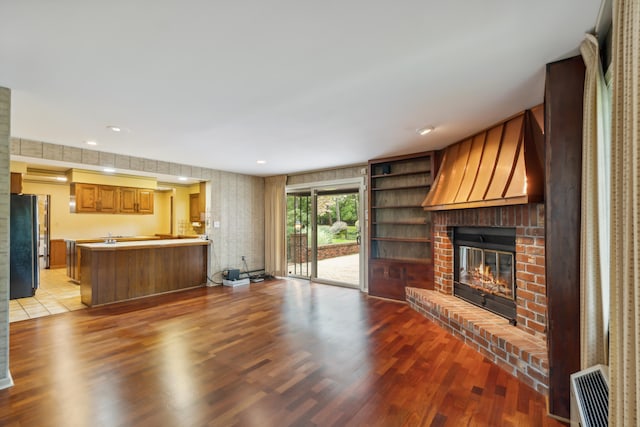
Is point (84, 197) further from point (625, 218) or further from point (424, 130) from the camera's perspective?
point (625, 218)

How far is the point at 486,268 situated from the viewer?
336cm

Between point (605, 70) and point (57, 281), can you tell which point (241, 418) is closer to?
point (605, 70)

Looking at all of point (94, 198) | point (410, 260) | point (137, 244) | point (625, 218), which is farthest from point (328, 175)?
point (94, 198)

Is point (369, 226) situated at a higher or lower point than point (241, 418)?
higher

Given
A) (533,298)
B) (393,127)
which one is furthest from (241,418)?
(393,127)

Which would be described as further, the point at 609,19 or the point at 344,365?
the point at 344,365

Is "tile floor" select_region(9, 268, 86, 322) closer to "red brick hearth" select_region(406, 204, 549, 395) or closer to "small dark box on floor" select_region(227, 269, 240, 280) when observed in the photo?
"small dark box on floor" select_region(227, 269, 240, 280)

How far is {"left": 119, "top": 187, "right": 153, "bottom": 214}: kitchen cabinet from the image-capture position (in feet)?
21.5

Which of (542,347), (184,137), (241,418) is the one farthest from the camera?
(184,137)

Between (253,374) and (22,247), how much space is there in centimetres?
509

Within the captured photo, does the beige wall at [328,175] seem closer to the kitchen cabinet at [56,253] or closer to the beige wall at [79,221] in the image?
the beige wall at [79,221]

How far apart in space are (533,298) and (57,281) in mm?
8253

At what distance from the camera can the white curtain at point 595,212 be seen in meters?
1.57

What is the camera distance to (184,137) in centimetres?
354
